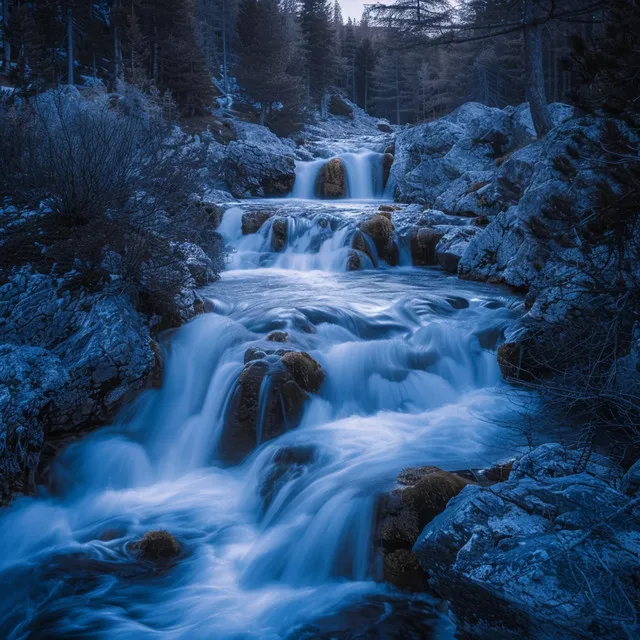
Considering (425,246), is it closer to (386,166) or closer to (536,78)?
(536,78)

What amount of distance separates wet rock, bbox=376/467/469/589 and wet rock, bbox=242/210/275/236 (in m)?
12.8

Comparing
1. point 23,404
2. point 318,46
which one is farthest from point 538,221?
point 318,46

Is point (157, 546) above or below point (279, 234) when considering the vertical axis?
below

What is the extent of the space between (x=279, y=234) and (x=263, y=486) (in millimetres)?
11410

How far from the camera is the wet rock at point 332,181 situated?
24.2 m

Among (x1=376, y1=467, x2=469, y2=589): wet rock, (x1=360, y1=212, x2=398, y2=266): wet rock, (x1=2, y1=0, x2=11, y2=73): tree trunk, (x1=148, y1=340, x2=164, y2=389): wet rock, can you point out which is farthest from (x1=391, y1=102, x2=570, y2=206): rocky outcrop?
(x1=2, y1=0, x2=11, y2=73): tree trunk

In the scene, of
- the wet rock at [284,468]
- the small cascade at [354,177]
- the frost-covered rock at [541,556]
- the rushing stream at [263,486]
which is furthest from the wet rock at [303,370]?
the small cascade at [354,177]

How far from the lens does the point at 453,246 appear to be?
13906 millimetres

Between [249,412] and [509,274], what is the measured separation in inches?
274

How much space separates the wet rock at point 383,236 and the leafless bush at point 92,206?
23.4 feet

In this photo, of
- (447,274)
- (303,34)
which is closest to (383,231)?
(447,274)

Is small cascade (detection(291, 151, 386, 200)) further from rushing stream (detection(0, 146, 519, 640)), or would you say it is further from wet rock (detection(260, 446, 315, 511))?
wet rock (detection(260, 446, 315, 511))

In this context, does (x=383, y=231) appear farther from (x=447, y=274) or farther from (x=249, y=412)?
(x=249, y=412)

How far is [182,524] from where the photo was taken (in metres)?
5.56
